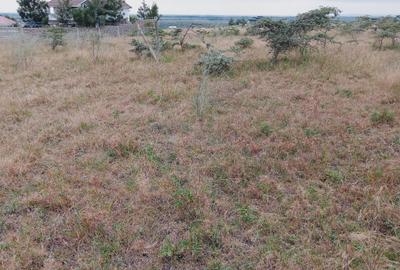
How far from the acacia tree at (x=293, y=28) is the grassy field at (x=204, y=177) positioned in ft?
6.40

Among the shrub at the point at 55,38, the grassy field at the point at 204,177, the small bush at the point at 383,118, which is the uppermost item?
the shrub at the point at 55,38

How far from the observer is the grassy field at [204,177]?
102 inches

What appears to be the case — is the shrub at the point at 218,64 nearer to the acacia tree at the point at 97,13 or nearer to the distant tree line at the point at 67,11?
the acacia tree at the point at 97,13

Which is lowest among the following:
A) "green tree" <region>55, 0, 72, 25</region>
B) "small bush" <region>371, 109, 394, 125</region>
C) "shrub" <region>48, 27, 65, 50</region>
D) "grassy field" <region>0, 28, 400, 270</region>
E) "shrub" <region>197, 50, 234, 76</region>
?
"grassy field" <region>0, 28, 400, 270</region>

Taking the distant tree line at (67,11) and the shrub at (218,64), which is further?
the distant tree line at (67,11)

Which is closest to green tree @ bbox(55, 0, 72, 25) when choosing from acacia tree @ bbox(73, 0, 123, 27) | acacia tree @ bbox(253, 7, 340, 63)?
acacia tree @ bbox(73, 0, 123, 27)

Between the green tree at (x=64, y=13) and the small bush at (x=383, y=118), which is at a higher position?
the green tree at (x=64, y=13)

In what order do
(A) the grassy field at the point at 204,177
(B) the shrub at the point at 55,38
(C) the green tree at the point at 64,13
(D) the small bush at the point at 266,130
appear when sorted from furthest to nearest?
(C) the green tree at the point at 64,13
(B) the shrub at the point at 55,38
(D) the small bush at the point at 266,130
(A) the grassy field at the point at 204,177

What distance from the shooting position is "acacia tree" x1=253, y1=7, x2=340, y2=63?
Result: 8375 mm

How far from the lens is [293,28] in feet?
28.1

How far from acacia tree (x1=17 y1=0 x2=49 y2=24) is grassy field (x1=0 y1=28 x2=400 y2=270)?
77.0 ft

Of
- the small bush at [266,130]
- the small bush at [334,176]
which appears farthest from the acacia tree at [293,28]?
the small bush at [334,176]

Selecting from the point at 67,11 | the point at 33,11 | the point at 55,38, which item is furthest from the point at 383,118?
the point at 33,11

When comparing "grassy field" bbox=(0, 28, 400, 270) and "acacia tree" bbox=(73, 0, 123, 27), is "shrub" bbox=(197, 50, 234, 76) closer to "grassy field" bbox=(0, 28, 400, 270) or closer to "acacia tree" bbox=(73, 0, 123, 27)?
"grassy field" bbox=(0, 28, 400, 270)
